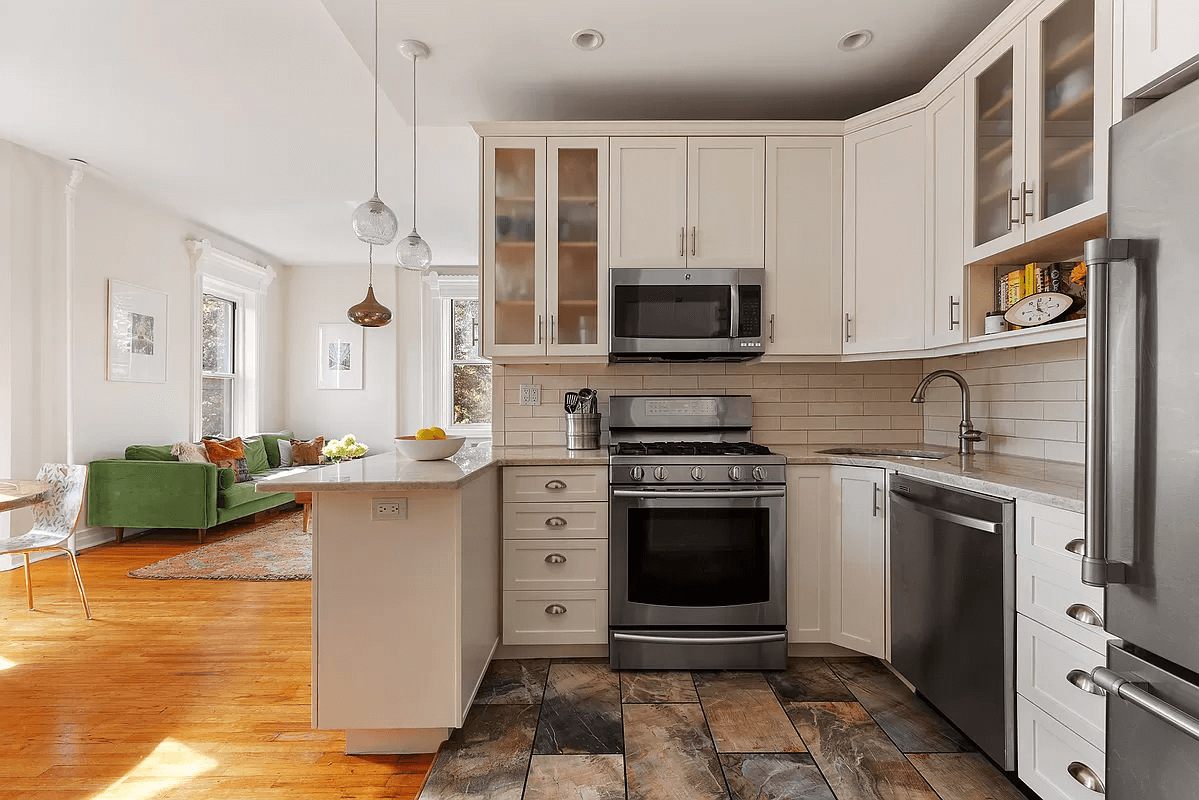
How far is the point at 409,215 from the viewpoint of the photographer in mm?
5812

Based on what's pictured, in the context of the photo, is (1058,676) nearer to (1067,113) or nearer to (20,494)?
(1067,113)

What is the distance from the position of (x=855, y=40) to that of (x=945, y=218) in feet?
2.65

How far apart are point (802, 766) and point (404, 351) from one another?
6.88m

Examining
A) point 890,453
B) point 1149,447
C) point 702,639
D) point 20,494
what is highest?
point 1149,447

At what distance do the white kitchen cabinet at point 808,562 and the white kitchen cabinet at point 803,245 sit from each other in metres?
0.67

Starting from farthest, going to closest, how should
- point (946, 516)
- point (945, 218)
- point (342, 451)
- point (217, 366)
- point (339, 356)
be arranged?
point (339, 356), point (217, 366), point (342, 451), point (945, 218), point (946, 516)

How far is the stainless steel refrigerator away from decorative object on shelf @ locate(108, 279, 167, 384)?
6.11 metres

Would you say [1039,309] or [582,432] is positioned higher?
[1039,309]

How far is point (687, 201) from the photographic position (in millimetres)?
2910

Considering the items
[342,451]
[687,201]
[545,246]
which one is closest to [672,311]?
[687,201]

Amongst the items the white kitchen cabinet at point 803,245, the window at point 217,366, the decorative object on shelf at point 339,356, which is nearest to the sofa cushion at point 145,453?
the window at point 217,366

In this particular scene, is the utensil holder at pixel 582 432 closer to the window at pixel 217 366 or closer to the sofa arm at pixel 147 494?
the sofa arm at pixel 147 494

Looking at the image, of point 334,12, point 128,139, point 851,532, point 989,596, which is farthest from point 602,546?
point 128,139

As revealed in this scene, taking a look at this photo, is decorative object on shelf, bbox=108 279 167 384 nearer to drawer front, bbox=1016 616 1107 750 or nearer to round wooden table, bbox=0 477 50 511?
round wooden table, bbox=0 477 50 511
